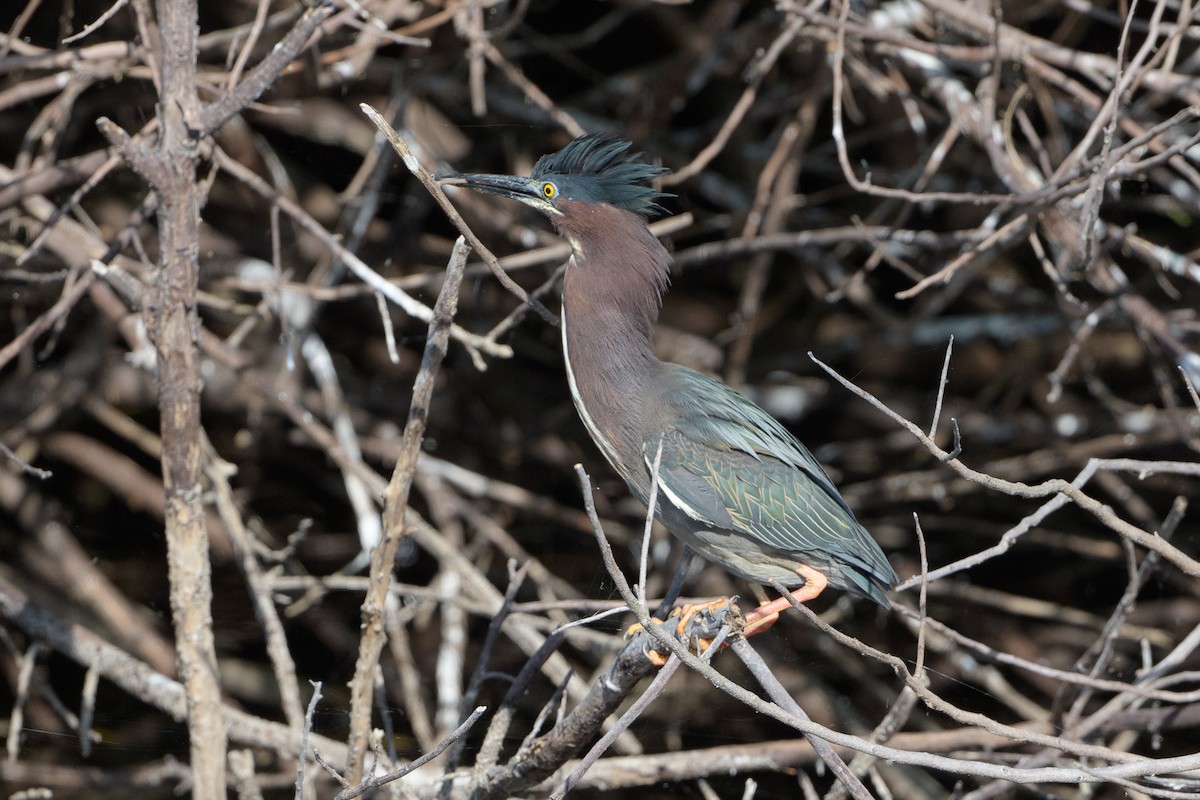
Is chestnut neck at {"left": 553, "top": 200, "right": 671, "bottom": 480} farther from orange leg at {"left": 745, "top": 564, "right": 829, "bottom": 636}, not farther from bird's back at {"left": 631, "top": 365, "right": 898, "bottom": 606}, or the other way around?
orange leg at {"left": 745, "top": 564, "right": 829, "bottom": 636}

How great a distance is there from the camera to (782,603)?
2.13 metres

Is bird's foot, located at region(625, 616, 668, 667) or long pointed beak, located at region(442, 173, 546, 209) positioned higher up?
long pointed beak, located at region(442, 173, 546, 209)

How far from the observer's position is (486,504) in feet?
11.6

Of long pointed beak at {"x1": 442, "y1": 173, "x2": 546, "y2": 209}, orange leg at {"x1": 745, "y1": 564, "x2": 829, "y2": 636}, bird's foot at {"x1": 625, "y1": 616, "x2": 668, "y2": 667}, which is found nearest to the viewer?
bird's foot at {"x1": 625, "y1": 616, "x2": 668, "y2": 667}

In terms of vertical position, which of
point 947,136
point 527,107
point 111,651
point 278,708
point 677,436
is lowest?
point 278,708

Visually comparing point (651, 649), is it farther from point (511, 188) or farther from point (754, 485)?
point (511, 188)

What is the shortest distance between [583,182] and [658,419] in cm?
49

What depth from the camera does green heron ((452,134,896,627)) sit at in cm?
220

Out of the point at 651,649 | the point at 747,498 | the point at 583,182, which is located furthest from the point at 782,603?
the point at 583,182

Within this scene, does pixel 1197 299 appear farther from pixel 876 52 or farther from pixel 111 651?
pixel 111 651

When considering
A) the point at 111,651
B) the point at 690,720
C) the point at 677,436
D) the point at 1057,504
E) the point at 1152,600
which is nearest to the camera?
the point at 1057,504

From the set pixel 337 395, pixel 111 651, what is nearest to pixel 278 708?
pixel 111 651

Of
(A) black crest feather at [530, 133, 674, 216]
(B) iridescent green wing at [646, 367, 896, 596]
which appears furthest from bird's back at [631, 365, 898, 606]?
(A) black crest feather at [530, 133, 674, 216]

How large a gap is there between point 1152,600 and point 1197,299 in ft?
3.22
